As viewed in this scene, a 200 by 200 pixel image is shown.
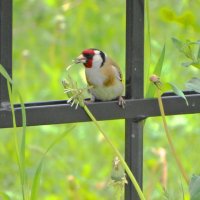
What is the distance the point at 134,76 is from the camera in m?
1.45

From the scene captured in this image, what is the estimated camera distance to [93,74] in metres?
1.97

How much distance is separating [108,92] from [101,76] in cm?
10

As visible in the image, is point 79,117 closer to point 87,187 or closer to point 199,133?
point 87,187

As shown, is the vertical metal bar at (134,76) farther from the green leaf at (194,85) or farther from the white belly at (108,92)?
the white belly at (108,92)

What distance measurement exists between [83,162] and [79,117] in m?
1.30

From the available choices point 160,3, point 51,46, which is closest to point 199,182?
point 51,46

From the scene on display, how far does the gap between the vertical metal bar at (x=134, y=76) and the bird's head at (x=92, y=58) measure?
154mm

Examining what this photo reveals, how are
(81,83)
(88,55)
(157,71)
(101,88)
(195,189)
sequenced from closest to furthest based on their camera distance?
(195,189) → (157,71) → (88,55) → (101,88) → (81,83)

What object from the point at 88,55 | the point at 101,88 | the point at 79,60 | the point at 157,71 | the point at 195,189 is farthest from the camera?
the point at 101,88

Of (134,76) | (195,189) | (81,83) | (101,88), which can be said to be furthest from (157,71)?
(81,83)

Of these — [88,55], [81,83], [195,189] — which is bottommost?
[81,83]

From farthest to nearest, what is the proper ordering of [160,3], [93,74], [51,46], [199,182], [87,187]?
[160,3], [51,46], [87,187], [93,74], [199,182]

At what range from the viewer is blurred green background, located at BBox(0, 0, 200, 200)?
245 cm

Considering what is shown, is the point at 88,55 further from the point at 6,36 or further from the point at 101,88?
the point at 6,36
